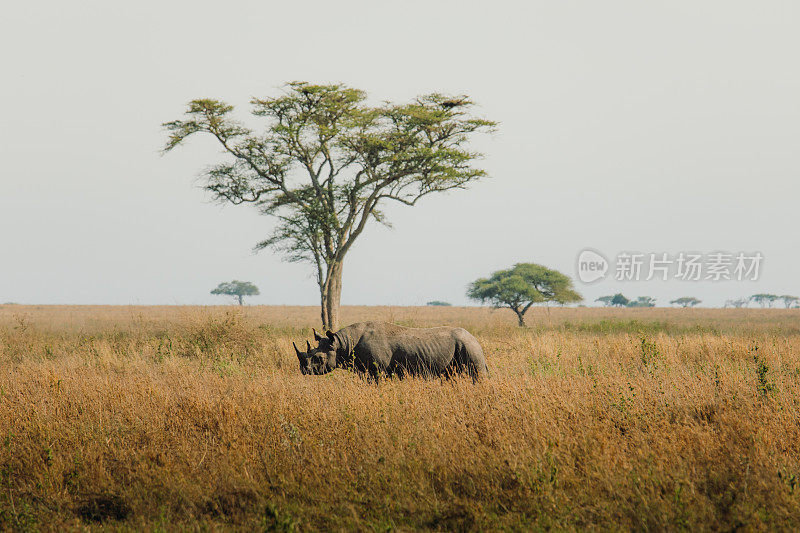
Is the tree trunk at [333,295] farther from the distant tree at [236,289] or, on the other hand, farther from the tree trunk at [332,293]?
the distant tree at [236,289]

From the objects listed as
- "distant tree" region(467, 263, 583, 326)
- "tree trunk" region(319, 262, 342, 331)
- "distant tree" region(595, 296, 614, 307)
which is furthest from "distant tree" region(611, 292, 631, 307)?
"tree trunk" region(319, 262, 342, 331)

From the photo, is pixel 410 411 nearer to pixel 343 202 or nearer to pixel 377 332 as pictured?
pixel 377 332

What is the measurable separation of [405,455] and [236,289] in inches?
3564

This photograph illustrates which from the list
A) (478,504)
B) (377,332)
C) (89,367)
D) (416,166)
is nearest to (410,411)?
(478,504)

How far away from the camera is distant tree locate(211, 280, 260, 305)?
304ft

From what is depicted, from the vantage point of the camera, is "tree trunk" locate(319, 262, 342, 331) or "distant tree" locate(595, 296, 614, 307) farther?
"distant tree" locate(595, 296, 614, 307)

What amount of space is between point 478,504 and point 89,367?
10091 mm

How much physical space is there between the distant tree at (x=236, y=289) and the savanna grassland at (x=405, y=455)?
85895mm

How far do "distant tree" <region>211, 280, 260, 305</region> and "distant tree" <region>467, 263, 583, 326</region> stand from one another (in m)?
53.4

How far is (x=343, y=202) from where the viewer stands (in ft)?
101

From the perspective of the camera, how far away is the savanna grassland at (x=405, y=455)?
4.88m

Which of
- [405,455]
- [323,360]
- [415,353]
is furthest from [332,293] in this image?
[405,455]

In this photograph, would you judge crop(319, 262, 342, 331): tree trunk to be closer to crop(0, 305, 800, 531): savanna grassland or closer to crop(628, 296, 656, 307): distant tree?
crop(0, 305, 800, 531): savanna grassland

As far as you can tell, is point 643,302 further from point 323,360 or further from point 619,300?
point 323,360
